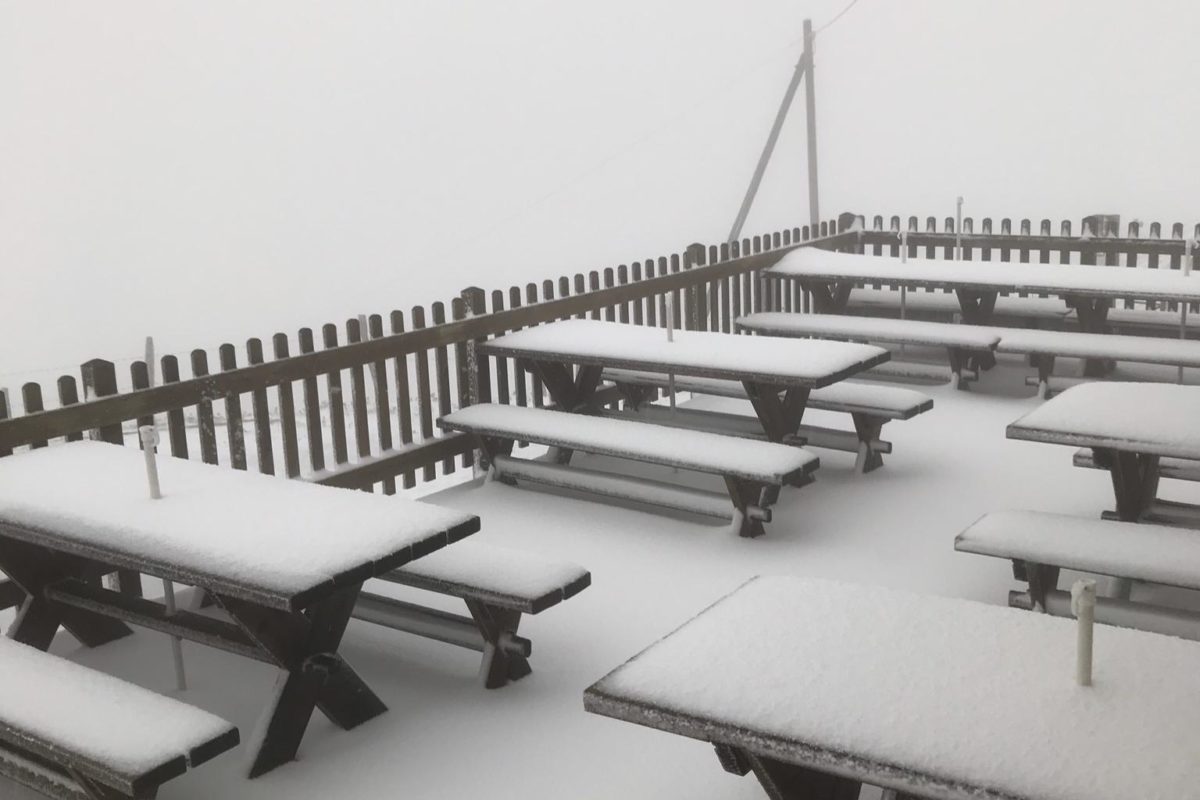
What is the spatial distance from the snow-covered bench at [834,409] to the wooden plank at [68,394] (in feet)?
10.8

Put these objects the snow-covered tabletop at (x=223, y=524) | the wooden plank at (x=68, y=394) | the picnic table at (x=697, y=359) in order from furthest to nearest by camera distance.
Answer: the picnic table at (x=697, y=359) < the wooden plank at (x=68, y=394) < the snow-covered tabletop at (x=223, y=524)

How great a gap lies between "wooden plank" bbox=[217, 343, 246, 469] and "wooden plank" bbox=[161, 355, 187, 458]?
227 mm

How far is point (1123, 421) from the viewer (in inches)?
181

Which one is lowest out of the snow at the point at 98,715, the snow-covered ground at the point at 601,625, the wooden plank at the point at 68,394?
the snow-covered ground at the point at 601,625

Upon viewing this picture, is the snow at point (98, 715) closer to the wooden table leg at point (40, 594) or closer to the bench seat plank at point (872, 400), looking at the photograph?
the wooden table leg at point (40, 594)

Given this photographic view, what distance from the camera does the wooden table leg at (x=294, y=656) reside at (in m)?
3.59

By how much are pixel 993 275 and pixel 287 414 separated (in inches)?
193

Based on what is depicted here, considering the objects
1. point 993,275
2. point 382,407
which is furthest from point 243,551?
point 993,275

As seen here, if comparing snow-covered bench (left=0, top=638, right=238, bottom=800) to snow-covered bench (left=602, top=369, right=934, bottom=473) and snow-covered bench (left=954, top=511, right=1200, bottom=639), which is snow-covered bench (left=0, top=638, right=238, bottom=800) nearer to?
snow-covered bench (left=954, top=511, right=1200, bottom=639)

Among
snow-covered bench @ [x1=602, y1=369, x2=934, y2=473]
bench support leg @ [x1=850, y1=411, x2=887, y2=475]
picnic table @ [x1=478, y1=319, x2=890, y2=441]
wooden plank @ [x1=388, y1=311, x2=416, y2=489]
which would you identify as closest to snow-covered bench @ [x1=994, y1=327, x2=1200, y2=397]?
snow-covered bench @ [x1=602, y1=369, x2=934, y2=473]

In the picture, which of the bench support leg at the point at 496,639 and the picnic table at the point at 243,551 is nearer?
the picnic table at the point at 243,551

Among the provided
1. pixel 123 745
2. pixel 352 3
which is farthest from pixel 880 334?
pixel 123 745

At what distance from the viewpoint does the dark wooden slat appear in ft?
19.1

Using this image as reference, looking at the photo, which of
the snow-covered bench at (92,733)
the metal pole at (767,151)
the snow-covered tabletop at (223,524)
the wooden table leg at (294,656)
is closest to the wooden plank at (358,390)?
the snow-covered tabletop at (223,524)
